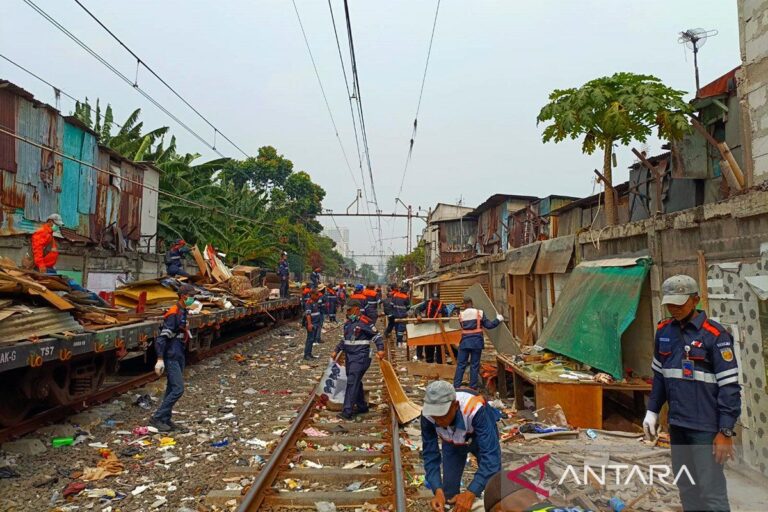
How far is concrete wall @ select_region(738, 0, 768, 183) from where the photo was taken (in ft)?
17.3

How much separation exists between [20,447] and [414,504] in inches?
165

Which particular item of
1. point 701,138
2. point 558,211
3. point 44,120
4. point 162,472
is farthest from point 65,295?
point 558,211

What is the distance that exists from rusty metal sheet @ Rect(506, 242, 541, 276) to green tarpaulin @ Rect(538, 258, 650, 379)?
2.56 metres

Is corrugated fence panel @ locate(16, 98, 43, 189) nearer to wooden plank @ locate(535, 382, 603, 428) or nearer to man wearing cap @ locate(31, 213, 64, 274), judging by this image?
Result: man wearing cap @ locate(31, 213, 64, 274)

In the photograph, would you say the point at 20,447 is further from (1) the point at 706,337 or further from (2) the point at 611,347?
(2) the point at 611,347

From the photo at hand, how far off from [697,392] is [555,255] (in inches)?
256

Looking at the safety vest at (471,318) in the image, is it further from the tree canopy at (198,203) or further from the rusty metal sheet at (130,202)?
the rusty metal sheet at (130,202)

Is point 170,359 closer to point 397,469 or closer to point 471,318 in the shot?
point 397,469

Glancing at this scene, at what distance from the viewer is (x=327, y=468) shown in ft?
15.0

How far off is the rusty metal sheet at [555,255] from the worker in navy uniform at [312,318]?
5.24 metres

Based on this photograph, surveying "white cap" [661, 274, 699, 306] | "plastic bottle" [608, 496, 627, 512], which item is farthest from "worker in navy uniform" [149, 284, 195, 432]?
"white cap" [661, 274, 699, 306]

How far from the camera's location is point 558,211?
15352 millimetres

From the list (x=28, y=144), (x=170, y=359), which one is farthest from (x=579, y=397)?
(x=28, y=144)

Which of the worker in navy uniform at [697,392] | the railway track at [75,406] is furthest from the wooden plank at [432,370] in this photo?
the worker in navy uniform at [697,392]
